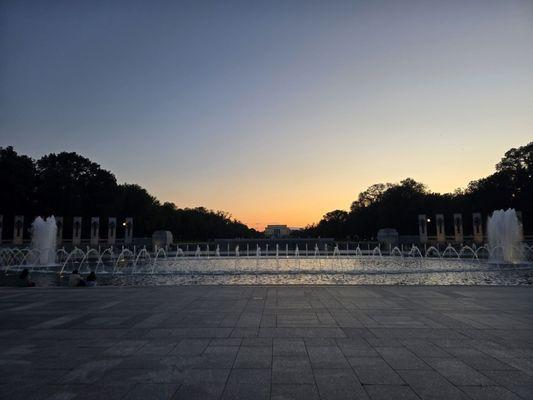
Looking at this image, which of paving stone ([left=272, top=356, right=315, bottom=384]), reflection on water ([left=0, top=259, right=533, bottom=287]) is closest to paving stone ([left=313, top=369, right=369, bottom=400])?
paving stone ([left=272, top=356, right=315, bottom=384])

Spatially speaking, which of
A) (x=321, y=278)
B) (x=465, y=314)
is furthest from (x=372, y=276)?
(x=465, y=314)

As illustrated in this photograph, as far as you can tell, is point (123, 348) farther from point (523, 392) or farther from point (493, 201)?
point (493, 201)

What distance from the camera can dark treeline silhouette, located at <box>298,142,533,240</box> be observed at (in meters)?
58.8

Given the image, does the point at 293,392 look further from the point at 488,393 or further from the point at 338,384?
the point at 488,393

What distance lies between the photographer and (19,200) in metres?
58.6

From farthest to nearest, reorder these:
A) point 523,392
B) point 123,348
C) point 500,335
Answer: point 500,335 < point 123,348 < point 523,392

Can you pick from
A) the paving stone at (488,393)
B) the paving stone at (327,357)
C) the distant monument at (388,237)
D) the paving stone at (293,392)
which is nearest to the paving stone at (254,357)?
the paving stone at (327,357)

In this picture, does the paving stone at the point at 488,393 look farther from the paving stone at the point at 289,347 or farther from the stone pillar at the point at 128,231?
the stone pillar at the point at 128,231

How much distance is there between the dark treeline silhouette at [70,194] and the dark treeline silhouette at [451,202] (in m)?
40.1

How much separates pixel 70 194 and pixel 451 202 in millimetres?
66707

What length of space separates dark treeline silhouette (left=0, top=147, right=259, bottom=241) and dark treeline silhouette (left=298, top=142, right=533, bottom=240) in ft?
132

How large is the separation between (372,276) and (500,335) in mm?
12414

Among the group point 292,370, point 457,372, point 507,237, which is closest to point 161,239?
point 507,237

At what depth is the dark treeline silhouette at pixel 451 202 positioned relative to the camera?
58.8 metres
